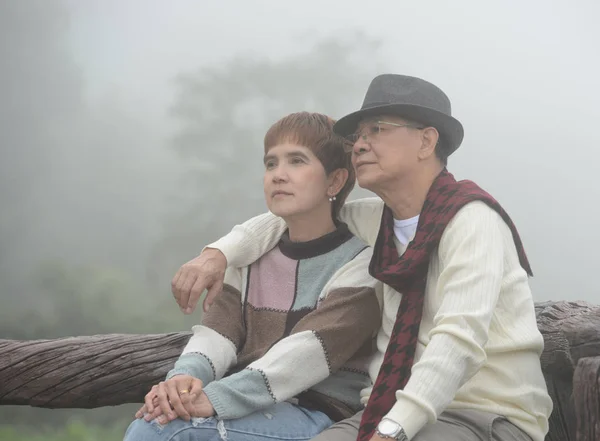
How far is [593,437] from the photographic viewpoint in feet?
5.01

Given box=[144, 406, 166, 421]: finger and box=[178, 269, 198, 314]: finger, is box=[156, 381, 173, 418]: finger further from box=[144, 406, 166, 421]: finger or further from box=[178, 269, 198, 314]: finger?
box=[178, 269, 198, 314]: finger

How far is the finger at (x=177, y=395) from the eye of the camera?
1772mm

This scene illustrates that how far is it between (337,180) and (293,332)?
483 mm

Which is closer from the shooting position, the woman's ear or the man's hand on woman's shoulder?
the man's hand on woman's shoulder

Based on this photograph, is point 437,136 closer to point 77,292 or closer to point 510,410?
point 510,410

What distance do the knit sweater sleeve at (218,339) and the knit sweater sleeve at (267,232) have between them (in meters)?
0.08

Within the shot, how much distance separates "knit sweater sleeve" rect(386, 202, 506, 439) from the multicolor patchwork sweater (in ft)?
0.99

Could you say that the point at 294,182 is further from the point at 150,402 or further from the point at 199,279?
the point at 150,402

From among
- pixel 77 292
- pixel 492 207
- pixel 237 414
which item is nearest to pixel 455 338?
pixel 492 207

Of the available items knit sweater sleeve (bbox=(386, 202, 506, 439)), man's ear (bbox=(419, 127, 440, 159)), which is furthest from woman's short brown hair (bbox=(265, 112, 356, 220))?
knit sweater sleeve (bbox=(386, 202, 506, 439))

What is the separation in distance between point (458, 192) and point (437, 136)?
20 cm

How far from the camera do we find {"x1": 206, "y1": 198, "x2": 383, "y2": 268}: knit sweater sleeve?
2.16m

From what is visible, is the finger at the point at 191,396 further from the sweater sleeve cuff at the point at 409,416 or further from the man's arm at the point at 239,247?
the sweater sleeve cuff at the point at 409,416

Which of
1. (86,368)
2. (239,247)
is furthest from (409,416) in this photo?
(86,368)
